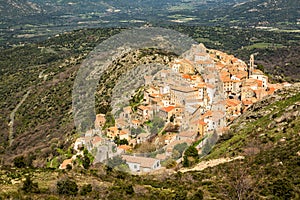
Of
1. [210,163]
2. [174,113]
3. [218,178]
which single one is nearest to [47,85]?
[174,113]

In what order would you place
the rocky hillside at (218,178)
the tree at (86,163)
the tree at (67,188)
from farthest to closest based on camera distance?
the tree at (86,163) → the tree at (67,188) → the rocky hillside at (218,178)

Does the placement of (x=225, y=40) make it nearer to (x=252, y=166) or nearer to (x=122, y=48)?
(x=122, y=48)

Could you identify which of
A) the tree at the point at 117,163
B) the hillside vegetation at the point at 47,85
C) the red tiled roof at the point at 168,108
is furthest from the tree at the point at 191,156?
the hillside vegetation at the point at 47,85

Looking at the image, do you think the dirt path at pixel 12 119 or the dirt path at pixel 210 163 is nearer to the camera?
the dirt path at pixel 210 163

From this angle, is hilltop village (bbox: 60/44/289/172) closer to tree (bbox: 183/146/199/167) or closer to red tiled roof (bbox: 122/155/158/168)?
red tiled roof (bbox: 122/155/158/168)

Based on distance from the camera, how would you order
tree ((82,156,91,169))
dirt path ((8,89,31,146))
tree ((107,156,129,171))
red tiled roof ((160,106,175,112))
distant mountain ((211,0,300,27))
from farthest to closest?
1. distant mountain ((211,0,300,27))
2. dirt path ((8,89,31,146))
3. red tiled roof ((160,106,175,112))
4. tree ((82,156,91,169))
5. tree ((107,156,129,171))

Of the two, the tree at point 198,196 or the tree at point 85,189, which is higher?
the tree at point 85,189

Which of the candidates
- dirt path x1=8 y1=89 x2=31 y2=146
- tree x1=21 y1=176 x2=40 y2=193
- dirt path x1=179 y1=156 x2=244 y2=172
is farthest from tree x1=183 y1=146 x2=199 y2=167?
dirt path x1=8 y1=89 x2=31 y2=146

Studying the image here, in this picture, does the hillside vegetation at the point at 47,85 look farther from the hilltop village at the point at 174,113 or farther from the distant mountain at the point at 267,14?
the distant mountain at the point at 267,14

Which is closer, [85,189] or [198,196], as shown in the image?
[198,196]

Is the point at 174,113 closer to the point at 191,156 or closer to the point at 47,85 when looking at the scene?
the point at 191,156
